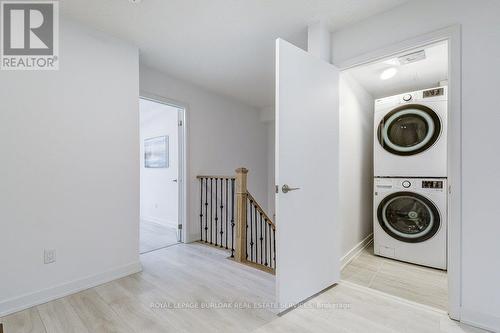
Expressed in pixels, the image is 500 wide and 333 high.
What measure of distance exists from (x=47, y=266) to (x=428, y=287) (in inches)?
130

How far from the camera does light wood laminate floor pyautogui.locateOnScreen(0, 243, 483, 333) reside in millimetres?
1602

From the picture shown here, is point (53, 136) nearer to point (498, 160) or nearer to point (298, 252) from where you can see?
point (298, 252)

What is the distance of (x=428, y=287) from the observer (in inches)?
85.4

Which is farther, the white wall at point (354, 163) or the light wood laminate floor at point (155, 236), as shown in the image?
the light wood laminate floor at point (155, 236)

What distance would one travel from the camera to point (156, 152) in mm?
4957

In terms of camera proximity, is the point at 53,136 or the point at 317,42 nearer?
the point at 53,136

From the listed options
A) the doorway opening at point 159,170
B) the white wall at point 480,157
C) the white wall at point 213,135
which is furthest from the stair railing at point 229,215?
the white wall at point 480,157

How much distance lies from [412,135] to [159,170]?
435cm

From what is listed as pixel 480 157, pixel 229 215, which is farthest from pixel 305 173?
pixel 229 215

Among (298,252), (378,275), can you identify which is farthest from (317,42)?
(378,275)

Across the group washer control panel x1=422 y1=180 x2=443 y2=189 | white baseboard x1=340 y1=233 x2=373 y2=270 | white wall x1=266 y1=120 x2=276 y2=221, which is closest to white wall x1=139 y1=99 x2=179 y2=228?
white wall x1=266 y1=120 x2=276 y2=221

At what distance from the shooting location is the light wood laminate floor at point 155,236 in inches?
132

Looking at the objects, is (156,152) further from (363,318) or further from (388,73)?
(363,318)

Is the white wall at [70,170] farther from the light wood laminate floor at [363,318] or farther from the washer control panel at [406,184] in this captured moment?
the washer control panel at [406,184]
